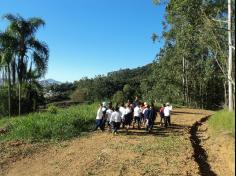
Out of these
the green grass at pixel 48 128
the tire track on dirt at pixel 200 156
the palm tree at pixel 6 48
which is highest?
the palm tree at pixel 6 48

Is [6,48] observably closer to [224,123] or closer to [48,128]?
[48,128]

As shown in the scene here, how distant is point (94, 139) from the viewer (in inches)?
771

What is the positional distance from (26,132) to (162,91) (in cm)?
3670

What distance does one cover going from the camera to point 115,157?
15.7 metres

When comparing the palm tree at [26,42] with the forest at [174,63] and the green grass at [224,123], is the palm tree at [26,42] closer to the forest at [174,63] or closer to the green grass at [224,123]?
the forest at [174,63]

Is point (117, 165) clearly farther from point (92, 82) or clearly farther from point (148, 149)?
point (92, 82)

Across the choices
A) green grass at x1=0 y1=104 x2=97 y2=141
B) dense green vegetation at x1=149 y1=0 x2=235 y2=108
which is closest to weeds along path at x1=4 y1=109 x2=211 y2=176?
green grass at x1=0 y1=104 x2=97 y2=141

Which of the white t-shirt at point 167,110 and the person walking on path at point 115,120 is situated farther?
the white t-shirt at point 167,110

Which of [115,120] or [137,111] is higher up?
[137,111]

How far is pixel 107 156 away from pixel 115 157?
38cm

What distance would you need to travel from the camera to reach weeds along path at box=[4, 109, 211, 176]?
45.8ft

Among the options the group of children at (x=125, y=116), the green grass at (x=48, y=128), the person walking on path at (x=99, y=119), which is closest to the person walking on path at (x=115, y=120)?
the group of children at (x=125, y=116)

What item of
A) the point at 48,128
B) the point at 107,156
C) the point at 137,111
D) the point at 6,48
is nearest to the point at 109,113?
the point at 137,111

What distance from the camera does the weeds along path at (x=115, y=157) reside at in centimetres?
1395
